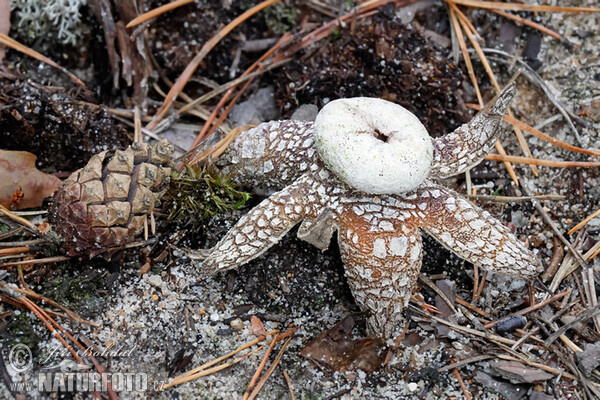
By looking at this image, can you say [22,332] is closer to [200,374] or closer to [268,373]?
[200,374]

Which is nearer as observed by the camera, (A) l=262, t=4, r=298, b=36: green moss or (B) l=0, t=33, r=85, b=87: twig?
(B) l=0, t=33, r=85, b=87: twig

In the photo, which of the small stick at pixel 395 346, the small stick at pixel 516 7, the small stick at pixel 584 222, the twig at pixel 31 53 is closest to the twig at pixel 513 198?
the small stick at pixel 584 222

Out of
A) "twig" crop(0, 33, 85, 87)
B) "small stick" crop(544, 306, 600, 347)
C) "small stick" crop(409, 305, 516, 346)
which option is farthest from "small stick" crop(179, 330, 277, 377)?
"twig" crop(0, 33, 85, 87)

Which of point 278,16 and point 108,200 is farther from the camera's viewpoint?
point 278,16

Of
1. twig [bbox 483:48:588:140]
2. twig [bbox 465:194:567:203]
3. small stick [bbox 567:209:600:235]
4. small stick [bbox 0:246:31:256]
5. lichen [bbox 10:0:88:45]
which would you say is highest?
lichen [bbox 10:0:88:45]

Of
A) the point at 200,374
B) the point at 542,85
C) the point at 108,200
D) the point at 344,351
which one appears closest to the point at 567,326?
the point at 344,351

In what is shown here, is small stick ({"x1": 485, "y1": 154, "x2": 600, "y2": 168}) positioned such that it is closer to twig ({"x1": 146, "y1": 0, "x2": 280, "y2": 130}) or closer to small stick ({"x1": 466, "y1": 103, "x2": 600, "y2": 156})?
small stick ({"x1": 466, "y1": 103, "x2": 600, "y2": 156})

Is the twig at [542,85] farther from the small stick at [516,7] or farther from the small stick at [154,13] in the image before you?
the small stick at [154,13]
